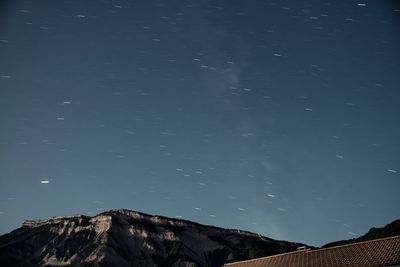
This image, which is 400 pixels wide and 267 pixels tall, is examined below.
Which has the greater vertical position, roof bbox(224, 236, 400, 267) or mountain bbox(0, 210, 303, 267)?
roof bbox(224, 236, 400, 267)

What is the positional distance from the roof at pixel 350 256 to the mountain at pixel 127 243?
303 feet

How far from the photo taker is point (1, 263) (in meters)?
126

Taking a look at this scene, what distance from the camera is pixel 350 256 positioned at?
1117 inches

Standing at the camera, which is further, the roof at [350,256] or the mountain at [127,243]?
the mountain at [127,243]

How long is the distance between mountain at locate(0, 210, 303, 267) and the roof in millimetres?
92354

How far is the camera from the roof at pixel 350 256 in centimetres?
2587

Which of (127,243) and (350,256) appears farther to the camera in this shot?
(127,243)

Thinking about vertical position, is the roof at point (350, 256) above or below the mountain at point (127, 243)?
above

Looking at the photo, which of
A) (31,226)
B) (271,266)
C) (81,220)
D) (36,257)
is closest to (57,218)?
(31,226)

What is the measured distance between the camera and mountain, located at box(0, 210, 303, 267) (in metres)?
128

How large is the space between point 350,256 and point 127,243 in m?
122

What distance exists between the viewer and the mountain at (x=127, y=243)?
128 metres

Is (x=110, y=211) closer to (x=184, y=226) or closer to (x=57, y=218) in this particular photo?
(x=184, y=226)

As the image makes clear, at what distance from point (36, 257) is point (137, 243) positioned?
35.6m
